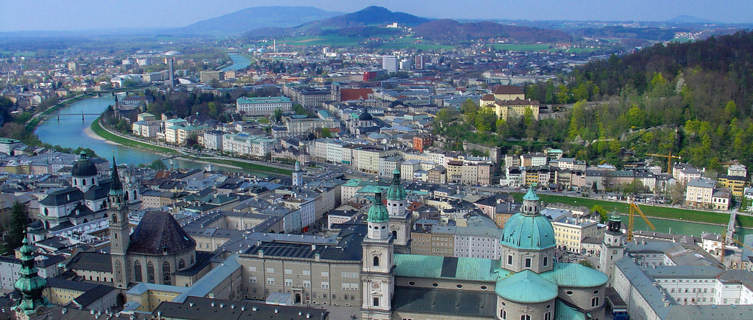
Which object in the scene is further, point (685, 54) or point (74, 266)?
point (685, 54)

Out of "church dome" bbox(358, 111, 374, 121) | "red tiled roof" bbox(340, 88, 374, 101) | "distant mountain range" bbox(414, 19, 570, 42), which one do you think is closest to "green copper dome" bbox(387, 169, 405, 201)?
"church dome" bbox(358, 111, 374, 121)

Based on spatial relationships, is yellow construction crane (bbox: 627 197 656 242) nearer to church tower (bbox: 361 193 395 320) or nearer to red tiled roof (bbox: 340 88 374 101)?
church tower (bbox: 361 193 395 320)

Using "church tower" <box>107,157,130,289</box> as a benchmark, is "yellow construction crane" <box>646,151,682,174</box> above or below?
below

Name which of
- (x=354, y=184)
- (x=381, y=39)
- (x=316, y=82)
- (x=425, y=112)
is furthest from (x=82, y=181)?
(x=381, y=39)

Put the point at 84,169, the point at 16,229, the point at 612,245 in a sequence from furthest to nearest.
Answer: the point at 84,169
the point at 16,229
the point at 612,245

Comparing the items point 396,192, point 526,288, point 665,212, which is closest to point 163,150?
point 665,212

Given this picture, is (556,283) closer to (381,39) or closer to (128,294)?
(128,294)

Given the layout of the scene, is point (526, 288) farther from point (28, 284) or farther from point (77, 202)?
point (77, 202)
